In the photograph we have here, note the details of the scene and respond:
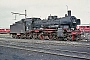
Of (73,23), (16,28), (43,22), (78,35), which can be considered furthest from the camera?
(16,28)

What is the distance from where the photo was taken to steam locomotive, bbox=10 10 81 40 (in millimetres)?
22020

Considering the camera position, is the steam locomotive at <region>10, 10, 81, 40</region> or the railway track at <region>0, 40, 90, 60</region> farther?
the steam locomotive at <region>10, 10, 81, 40</region>

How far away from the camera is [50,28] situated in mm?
24578

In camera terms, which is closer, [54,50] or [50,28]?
[54,50]

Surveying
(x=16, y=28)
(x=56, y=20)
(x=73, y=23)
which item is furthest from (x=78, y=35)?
(x=16, y=28)

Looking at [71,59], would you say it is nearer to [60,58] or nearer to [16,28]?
[60,58]

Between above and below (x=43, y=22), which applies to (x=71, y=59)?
below

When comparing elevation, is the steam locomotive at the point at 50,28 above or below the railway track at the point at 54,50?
above

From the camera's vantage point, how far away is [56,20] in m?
24.2

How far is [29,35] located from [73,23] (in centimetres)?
743

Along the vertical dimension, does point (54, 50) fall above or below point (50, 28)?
below

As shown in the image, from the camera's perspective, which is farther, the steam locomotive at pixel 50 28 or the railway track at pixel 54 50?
the steam locomotive at pixel 50 28

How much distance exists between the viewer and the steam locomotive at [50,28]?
867 inches

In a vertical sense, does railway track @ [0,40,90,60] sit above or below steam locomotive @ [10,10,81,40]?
below
